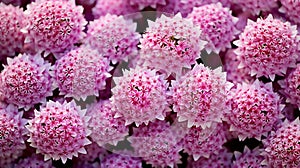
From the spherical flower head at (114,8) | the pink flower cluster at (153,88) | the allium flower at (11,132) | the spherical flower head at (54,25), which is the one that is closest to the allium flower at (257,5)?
the pink flower cluster at (153,88)

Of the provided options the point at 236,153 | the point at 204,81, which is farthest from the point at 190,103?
the point at 236,153

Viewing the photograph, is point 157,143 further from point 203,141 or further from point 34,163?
point 34,163

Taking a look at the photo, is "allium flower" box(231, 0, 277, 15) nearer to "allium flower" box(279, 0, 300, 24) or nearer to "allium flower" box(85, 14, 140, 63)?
"allium flower" box(279, 0, 300, 24)

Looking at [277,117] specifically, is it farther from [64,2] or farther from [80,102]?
[64,2]

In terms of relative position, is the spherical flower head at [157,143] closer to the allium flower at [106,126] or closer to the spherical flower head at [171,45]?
the allium flower at [106,126]

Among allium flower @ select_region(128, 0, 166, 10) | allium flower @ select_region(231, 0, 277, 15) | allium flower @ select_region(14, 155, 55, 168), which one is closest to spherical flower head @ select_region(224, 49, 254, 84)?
allium flower @ select_region(231, 0, 277, 15)

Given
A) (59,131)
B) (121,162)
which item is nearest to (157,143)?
(121,162)
